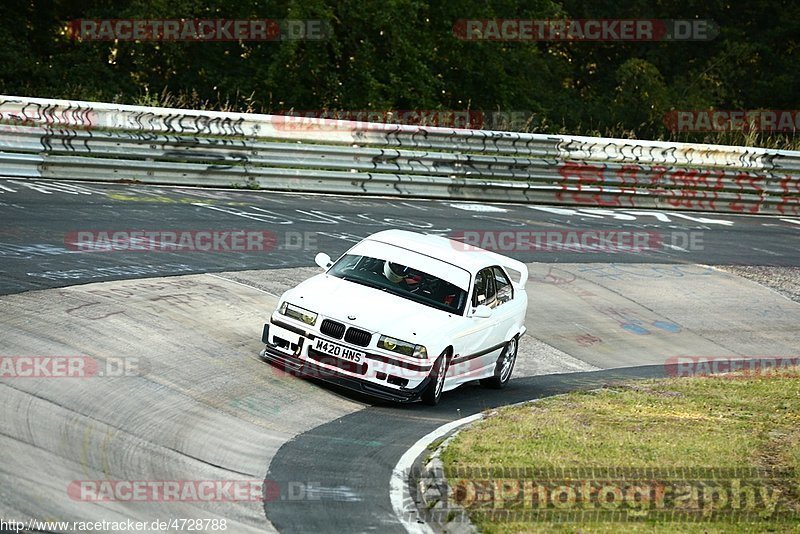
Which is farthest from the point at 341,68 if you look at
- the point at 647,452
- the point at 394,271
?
the point at 647,452

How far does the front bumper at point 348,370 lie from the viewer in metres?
11.1

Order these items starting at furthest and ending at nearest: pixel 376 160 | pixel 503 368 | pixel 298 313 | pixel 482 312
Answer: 1. pixel 376 160
2. pixel 503 368
3. pixel 482 312
4. pixel 298 313

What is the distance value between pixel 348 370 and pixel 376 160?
11.5m

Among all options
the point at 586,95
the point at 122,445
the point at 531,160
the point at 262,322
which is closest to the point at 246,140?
the point at 531,160

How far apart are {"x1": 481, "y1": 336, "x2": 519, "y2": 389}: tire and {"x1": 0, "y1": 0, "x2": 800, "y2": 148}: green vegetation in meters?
15.1

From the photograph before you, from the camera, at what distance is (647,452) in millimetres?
9938

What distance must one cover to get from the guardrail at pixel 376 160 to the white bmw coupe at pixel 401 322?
808 cm

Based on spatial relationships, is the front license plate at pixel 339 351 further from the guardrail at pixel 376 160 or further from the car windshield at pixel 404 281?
the guardrail at pixel 376 160

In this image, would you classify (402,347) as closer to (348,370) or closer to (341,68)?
(348,370)

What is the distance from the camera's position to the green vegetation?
33.0 metres

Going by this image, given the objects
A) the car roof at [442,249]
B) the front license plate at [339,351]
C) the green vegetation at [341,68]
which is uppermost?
the green vegetation at [341,68]

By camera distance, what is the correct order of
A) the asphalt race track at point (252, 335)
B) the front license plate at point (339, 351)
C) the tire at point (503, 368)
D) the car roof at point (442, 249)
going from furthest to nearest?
the tire at point (503, 368), the car roof at point (442, 249), the front license plate at point (339, 351), the asphalt race track at point (252, 335)

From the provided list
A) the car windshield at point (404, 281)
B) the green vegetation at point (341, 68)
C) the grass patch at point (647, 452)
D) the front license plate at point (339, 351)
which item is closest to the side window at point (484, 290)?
the car windshield at point (404, 281)

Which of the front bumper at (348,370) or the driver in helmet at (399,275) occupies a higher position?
the driver in helmet at (399,275)
